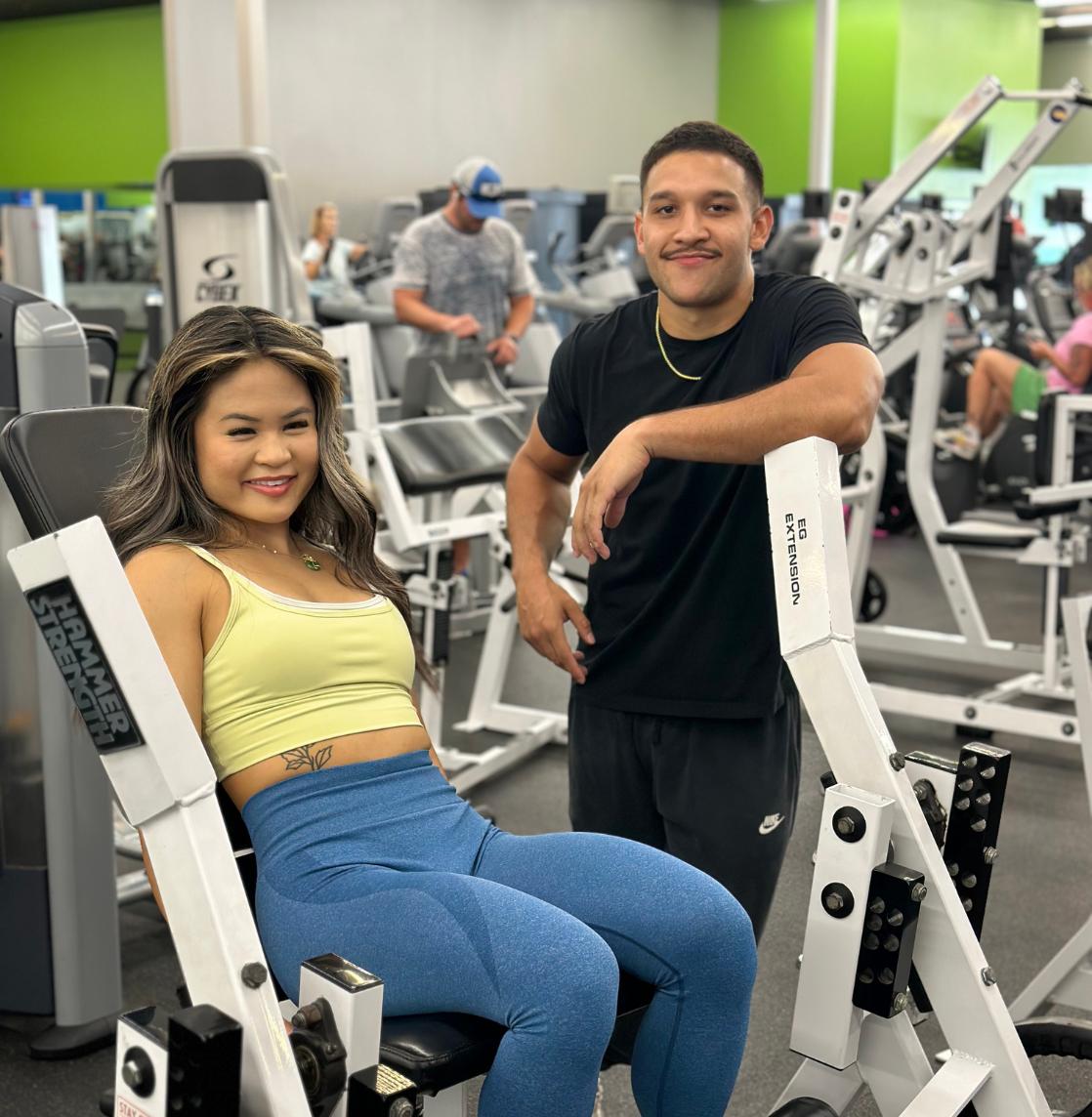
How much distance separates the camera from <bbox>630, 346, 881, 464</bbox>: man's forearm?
5.06ft

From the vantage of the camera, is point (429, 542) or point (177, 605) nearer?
point (177, 605)

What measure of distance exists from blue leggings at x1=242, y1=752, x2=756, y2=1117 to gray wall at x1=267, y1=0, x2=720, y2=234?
33.2ft

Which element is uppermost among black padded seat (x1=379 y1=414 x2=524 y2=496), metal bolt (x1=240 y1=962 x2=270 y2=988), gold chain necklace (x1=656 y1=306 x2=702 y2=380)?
gold chain necklace (x1=656 y1=306 x2=702 y2=380)

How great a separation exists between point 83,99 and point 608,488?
12577 mm

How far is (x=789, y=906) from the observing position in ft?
9.78

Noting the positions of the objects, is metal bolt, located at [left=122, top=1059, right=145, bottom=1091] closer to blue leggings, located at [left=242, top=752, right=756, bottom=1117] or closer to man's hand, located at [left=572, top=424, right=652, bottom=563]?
blue leggings, located at [left=242, top=752, right=756, bottom=1117]

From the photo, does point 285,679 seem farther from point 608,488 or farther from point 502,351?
point 502,351

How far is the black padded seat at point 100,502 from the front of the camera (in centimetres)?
126

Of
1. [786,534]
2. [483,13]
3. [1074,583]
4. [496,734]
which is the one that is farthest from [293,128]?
[786,534]

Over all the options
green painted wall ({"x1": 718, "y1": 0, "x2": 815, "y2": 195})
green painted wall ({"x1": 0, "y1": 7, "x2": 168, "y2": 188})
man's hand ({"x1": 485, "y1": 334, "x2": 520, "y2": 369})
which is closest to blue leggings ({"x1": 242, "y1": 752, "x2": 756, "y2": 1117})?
man's hand ({"x1": 485, "y1": 334, "x2": 520, "y2": 369})

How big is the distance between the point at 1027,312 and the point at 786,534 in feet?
33.5

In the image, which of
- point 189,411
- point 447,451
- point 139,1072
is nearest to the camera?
point 139,1072

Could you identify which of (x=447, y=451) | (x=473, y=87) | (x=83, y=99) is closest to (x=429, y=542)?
(x=447, y=451)

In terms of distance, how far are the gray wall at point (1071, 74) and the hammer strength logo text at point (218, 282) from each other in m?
16.0
